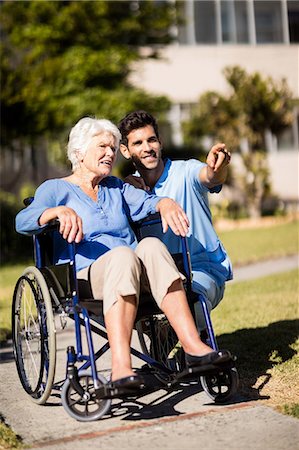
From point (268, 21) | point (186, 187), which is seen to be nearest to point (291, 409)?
point (186, 187)

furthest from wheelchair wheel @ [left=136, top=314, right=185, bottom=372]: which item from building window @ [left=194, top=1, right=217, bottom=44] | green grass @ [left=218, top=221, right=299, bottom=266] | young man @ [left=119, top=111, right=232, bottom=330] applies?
building window @ [left=194, top=1, right=217, bottom=44]

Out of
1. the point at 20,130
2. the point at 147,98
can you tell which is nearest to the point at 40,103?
the point at 20,130

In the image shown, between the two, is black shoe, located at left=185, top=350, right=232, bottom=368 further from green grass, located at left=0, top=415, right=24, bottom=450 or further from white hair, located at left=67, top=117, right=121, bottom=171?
white hair, located at left=67, top=117, right=121, bottom=171

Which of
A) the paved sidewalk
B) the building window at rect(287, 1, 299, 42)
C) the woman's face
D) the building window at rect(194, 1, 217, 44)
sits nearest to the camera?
the paved sidewalk

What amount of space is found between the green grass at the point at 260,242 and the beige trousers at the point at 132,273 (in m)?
6.78

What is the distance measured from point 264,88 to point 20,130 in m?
5.58

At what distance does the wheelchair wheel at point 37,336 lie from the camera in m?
3.89

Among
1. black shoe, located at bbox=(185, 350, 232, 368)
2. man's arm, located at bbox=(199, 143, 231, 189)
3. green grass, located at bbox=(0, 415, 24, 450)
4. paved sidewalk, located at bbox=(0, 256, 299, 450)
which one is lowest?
paved sidewalk, located at bbox=(0, 256, 299, 450)

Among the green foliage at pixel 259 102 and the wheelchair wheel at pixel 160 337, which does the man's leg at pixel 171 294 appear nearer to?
the wheelchair wheel at pixel 160 337

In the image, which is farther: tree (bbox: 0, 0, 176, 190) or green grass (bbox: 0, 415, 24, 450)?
tree (bbox: 0, 0, 176, 190)

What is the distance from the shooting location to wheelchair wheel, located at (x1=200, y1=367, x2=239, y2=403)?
12.9 ft

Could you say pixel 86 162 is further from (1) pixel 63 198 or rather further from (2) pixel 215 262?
(2) pixel 215 262

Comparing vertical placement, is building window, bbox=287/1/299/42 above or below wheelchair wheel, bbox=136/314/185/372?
above

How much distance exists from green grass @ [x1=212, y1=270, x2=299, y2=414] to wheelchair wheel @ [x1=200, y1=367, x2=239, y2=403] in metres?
0.21
